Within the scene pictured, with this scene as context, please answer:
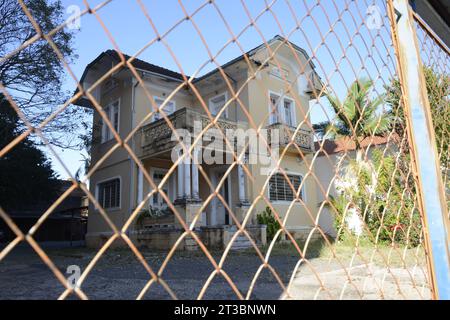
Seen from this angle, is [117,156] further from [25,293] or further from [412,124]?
[412,124]

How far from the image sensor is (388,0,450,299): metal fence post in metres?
1.36

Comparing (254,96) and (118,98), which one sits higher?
(118,98)

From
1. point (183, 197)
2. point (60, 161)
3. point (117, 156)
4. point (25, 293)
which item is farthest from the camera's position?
point (117, 156)

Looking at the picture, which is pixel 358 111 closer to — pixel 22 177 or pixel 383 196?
pixel 383 196

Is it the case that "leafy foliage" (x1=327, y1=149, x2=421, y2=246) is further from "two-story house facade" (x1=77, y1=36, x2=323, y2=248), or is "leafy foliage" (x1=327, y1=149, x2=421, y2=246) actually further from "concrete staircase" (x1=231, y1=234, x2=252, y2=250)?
"two-story house facade" (x1=77, y1=36, x2=323, y2=248)

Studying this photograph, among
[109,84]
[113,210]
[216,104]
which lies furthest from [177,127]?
[109,84]

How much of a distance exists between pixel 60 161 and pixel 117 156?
47.9 ft

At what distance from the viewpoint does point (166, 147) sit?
12.5 meters

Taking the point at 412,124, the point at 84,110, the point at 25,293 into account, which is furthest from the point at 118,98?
the point at 412,124

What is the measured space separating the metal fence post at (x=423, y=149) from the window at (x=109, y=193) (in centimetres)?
1363

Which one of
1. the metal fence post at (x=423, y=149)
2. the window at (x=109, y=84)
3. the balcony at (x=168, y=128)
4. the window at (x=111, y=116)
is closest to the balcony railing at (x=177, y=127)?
the balcony at (x=168, y=128)

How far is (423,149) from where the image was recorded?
4.91 feet

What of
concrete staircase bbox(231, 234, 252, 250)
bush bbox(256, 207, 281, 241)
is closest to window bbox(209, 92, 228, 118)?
bush bbox(256, 207, 281, 241)

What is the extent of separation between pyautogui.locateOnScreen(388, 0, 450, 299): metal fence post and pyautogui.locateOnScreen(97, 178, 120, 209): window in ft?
44.7
